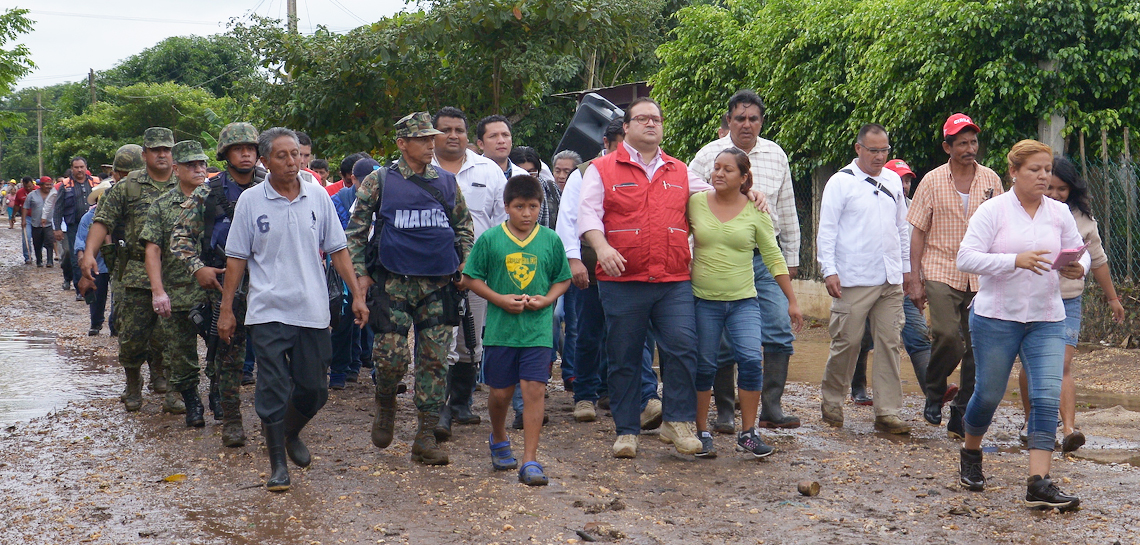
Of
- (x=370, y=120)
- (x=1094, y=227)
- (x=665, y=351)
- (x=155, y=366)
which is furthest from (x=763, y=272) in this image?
(x=370, y=120)

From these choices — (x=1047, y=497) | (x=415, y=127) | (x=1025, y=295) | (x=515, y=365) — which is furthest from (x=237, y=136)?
(x=1047, y=497)

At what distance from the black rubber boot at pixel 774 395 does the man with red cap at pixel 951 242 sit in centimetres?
97

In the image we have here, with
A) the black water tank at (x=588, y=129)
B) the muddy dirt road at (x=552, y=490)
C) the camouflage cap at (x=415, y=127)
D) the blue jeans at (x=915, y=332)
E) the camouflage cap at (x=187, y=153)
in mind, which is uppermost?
the black water tank at (x=588, y=129)

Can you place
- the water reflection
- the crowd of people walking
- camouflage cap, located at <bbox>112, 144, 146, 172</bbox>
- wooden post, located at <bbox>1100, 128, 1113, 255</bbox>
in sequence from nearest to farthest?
the crowd of people walking, the water reflection, camouflage cap, located at <bbox>112, 144, 146, 172</bbox>, wooden post, located at <bbox>1100, 128, 1113, 255</bbox>

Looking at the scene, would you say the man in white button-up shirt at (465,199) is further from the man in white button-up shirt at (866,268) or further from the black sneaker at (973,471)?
the black sneaker at (973,471)

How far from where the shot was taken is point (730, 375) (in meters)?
6.78

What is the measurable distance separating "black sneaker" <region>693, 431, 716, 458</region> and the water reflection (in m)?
4.97

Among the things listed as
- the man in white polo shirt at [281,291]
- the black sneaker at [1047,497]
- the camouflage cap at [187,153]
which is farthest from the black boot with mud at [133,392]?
A: the black sneaker at [1047,497]

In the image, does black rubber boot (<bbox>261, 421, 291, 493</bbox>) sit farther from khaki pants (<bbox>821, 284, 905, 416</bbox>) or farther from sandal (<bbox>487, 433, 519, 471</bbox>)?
khaki pants (<bbox>821, 284, 905, 416</bbox>)

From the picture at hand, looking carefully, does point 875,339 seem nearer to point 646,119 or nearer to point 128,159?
point 646,119

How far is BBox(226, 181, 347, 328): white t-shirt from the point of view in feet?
17.7

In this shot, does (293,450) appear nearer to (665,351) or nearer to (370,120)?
(665,351)

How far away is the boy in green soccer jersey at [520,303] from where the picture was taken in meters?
5.47

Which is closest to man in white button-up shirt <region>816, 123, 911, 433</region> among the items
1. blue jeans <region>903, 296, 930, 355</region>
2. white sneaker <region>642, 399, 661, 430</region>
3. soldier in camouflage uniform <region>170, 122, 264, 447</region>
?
blue jeans <region>903, 296, 930, 355</region>
